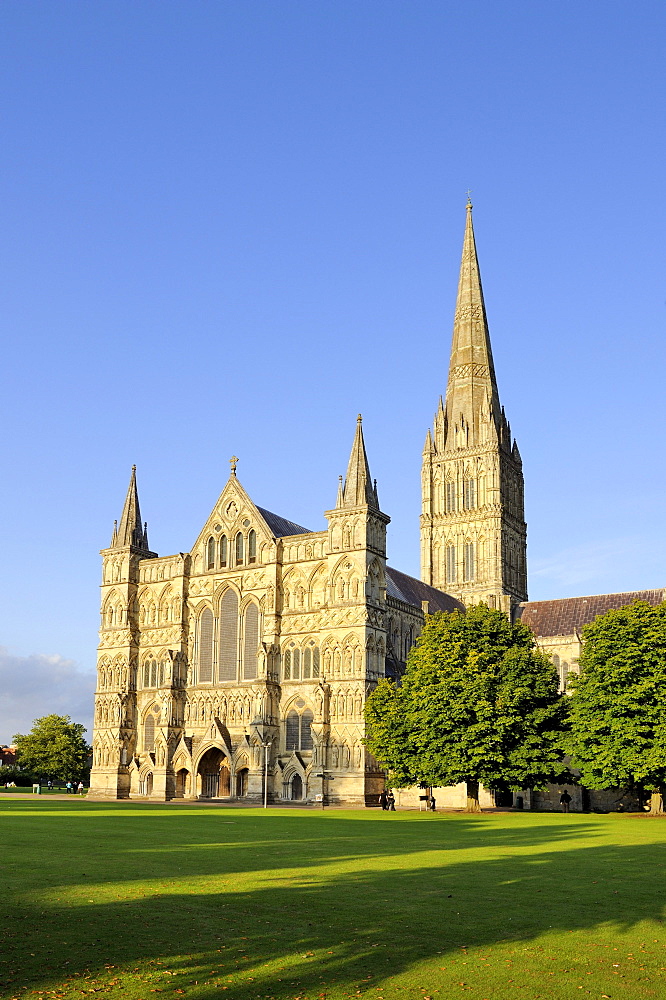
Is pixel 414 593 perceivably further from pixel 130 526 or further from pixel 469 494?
pixel 130 526

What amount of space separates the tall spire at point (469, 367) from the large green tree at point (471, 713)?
5173 cm

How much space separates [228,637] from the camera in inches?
3169

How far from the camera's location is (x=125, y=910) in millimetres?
15117

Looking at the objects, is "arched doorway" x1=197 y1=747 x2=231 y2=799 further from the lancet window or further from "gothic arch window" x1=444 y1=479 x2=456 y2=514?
"gothic arch window" x1=444 y1=479 x2=456 y2=514

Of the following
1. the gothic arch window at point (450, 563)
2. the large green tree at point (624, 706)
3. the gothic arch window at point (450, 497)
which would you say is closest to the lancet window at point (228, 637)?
the large green tree at point (624, 706)

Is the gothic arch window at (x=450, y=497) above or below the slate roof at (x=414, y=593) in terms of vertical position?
above

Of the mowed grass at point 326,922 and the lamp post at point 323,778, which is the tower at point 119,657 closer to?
the lamp post at point 323,778

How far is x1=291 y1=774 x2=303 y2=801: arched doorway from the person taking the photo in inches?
2862

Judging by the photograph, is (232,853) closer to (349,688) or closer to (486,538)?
(349,688)

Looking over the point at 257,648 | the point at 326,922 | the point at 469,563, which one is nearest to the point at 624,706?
the point at 257,648

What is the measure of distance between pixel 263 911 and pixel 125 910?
7.09 ft

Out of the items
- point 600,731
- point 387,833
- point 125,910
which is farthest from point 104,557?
point 125,910

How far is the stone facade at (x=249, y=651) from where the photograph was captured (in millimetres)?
71938

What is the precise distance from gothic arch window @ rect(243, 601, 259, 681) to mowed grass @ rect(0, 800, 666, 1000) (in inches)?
2015
